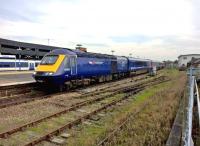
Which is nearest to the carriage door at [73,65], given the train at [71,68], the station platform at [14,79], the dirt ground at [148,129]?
the train at [71,68]

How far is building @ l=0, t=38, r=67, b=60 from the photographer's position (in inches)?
2689

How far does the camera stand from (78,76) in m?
21.3

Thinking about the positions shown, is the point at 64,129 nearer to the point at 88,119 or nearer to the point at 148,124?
the point at 88,119

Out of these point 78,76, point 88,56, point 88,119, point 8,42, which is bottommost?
point 88,119

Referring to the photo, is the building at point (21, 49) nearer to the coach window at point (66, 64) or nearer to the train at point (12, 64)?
the train at point (12, 64)

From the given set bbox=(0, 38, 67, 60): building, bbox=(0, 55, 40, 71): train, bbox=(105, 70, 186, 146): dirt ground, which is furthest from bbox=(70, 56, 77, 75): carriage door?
bbox=(0, 38, 67, 60): building

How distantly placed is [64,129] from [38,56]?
72.6 meters

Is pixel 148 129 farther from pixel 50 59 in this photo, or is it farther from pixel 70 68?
pixel 50 59

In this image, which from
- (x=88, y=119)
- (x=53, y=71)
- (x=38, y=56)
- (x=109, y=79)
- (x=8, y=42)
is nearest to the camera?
(x=88, y=119)

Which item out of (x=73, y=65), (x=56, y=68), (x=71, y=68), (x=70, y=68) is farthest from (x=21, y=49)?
(x=56, y=68)

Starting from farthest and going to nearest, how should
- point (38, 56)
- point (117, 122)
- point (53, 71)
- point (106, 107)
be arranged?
point (38, 56) < point (53, 71) < point (106, 107) < point (117, 122)

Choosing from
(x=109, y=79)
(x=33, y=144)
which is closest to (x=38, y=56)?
(x=109, y=79)

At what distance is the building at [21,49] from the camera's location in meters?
68.3

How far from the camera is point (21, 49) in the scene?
75312 mm
